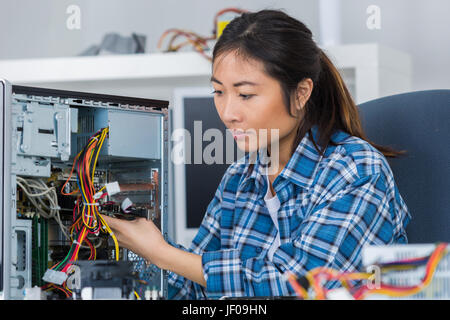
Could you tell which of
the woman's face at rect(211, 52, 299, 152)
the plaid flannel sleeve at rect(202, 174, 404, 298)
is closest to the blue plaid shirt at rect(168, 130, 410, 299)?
the plaid flannel sleeve at rect(202, 174, 404, 298)

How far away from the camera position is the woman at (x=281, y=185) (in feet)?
3.38

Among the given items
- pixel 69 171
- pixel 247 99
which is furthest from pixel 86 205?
pixel 247 99

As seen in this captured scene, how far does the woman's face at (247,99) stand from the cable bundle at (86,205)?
215mm

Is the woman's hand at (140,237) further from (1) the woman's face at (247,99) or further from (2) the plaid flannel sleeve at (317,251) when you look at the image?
(1) the woman's face at (247,99)

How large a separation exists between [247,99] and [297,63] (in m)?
0.15

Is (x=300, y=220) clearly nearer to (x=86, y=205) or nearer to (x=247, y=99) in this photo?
(x=247, y=99)

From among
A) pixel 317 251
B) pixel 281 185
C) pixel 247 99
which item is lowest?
pixel 317 251

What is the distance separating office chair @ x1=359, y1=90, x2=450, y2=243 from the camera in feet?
4.07

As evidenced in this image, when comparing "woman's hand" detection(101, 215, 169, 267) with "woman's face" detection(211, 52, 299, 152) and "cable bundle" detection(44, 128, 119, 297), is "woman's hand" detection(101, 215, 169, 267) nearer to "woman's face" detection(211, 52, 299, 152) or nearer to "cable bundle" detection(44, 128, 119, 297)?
"cable bundle" detection(44, 128, 119, 297)

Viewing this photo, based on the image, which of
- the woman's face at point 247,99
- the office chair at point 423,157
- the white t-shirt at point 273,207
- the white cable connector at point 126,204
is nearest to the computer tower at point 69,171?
the white cable connector at point 126,204

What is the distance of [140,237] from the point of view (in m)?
1.06

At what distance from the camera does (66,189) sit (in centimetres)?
108

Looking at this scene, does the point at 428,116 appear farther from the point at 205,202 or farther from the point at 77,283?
the point at 205,202

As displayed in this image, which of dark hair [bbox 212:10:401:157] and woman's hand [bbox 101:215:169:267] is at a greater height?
dark hair [bbox 212:10:401:157]
